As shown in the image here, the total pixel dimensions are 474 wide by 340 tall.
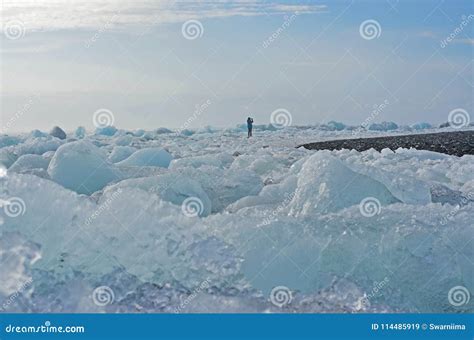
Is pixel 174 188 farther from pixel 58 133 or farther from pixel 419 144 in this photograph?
pixel 58 133

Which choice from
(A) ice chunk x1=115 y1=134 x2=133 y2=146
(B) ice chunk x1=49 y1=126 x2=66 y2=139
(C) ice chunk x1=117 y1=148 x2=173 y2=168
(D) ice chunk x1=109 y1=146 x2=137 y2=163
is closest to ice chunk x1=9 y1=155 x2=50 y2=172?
(C) ice chunk x1=117 y1=148 x2=173 y2=168

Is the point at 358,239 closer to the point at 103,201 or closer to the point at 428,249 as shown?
the point at 428,249

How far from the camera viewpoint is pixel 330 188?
5684 mm

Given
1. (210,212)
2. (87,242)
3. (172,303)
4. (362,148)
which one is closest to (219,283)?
(172,303)

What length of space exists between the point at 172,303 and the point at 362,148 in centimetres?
1119

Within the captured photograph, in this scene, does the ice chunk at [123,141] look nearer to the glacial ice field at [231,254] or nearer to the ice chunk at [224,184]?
the ice chunk at [224,184]

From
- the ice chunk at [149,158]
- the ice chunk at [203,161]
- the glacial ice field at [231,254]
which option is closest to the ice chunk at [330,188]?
the glacial ice field at [231,254]

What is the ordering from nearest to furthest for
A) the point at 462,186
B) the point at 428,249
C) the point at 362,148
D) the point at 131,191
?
the point at 428,249, the point at 131,191, the point at 462,186, the point at 362,148

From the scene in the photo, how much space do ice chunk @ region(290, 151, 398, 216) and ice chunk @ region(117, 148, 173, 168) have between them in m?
3.49

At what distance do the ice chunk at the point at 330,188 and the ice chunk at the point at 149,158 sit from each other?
11.4 feet

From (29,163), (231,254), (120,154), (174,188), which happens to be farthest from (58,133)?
(231,254)

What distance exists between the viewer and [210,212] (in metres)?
6.18

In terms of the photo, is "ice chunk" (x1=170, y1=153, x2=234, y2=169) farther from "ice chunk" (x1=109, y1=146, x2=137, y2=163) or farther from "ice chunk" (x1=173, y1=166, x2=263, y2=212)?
"ice chunk" (x1=109, y1=146, x2=137, y2=163)

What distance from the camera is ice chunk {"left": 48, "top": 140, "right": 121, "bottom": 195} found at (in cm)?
687
